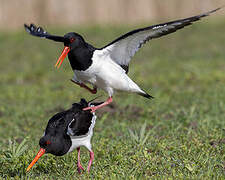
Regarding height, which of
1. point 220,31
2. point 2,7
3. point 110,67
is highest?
point 110,67

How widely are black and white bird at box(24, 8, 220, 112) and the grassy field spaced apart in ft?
2.62

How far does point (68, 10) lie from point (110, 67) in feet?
38.0

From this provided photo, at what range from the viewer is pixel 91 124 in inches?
210

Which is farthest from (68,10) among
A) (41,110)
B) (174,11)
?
(41,110)

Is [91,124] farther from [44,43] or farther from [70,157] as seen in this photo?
[44,43]

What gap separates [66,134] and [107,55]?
1.08 m

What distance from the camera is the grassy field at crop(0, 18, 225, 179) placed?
201 inches

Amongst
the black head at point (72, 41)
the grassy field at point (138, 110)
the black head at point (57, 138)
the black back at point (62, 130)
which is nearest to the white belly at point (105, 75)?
the black head at point (72, 41)

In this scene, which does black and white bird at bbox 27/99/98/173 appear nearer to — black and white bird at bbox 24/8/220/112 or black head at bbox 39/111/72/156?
black head at bbox 39/111/72/156

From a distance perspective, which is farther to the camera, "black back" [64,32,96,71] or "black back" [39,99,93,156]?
"black back" [64,32,96,71]

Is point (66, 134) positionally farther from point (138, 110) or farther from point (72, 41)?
point (138, 110)

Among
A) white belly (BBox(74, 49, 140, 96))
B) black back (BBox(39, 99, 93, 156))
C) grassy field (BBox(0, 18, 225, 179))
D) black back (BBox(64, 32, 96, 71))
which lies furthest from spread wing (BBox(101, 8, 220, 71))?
grassy field (BBox(0, 18, 225, 179))

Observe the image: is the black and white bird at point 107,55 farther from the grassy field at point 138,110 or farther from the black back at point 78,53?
the grassy field at point 138,110

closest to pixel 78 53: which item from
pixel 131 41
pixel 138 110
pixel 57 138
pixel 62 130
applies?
pixel 131 41
